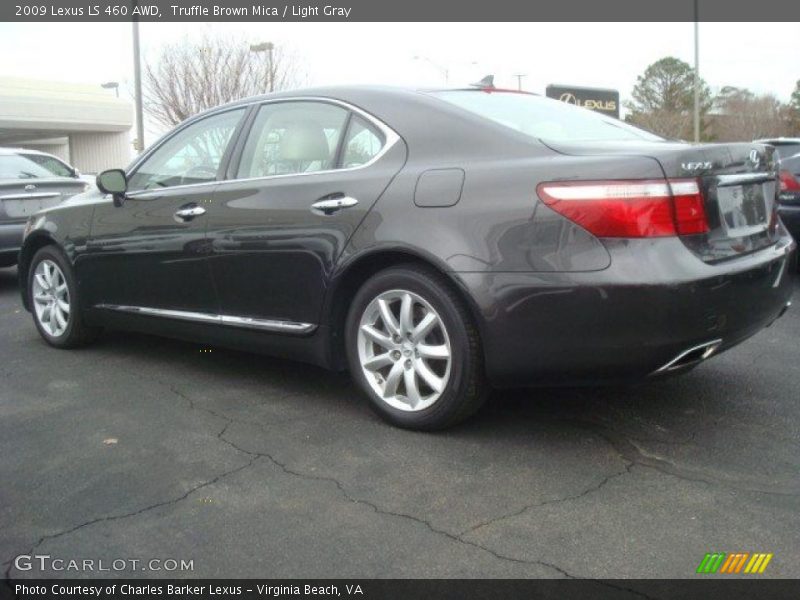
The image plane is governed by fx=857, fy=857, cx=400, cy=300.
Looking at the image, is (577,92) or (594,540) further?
(577,92)

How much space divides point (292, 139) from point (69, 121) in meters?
41.8

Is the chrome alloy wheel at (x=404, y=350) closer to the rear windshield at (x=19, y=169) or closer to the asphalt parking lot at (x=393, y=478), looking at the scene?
the asphalt parking lot at (x=393, y=478)

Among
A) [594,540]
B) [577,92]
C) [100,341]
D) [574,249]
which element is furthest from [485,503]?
[577,92]

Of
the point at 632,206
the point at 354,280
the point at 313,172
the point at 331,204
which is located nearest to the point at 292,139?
the point at 313,172

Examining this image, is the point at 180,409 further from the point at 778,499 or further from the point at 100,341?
the point at 778,499

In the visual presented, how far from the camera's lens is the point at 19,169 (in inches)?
345

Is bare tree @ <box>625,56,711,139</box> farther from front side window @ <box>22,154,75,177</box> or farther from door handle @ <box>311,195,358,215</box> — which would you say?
door handle @ <box>311,195,358,215</box>

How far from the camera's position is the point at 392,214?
3676mm

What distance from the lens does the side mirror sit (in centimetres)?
496

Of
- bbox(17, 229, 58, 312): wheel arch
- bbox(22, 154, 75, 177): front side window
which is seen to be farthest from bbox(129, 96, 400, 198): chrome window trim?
bbox(22, 154, 75, 177): front side window

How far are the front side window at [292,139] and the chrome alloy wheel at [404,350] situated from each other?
80 cm

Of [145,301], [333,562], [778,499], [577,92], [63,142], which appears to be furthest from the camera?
[63,142]

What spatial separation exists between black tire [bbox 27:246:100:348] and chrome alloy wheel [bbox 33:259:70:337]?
0.03m

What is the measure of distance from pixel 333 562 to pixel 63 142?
4956 centimetres
